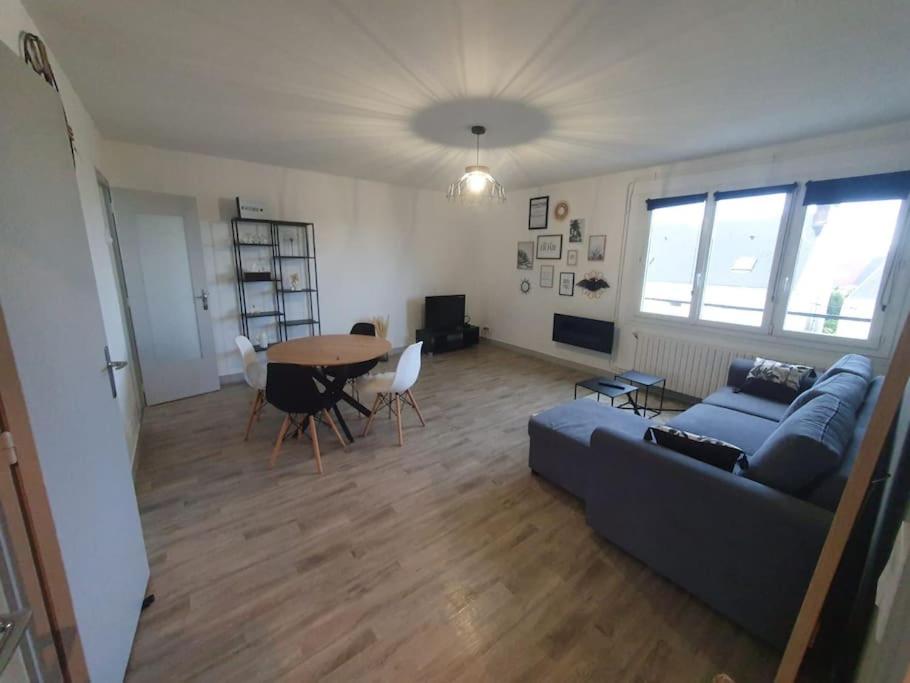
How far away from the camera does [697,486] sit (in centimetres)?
157

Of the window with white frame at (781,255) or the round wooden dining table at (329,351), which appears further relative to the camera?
the window with white frame at (781,255)

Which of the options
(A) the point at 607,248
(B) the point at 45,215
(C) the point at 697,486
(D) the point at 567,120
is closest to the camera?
(B) the point at 45,215

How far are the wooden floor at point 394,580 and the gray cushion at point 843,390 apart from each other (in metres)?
1.31

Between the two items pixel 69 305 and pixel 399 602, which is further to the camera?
pixel 399 602

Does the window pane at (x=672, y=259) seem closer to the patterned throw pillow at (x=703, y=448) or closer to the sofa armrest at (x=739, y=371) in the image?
the sofa armrest at (x=739, y=371)

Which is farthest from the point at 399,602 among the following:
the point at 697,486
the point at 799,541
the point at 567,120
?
the point at 567,120

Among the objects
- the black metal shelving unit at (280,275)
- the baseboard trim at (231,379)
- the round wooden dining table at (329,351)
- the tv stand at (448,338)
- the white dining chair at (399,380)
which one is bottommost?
the baseboard trim at (231,379)

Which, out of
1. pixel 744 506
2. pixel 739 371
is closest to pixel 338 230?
pixel 739 371

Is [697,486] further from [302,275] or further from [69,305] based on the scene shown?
[302,275]

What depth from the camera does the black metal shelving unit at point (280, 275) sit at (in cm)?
425

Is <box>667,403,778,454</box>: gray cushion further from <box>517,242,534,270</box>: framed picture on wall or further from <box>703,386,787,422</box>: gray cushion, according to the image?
<box>517,242,534,270</box>: framed picture on wall

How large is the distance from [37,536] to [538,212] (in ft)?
18.4

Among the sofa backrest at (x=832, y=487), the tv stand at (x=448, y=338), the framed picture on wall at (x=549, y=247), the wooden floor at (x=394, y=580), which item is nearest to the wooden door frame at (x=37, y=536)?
the wooden floor at (x=394, y=580)

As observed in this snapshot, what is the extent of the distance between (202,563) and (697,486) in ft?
8.08
